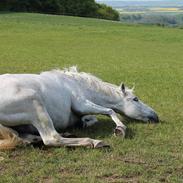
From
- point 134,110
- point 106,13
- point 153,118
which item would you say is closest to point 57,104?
point 134,110

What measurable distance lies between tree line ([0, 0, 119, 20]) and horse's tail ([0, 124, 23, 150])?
6570 centimetres

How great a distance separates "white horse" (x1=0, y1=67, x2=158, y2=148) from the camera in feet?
19.9

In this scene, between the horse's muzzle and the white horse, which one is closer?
the white horse

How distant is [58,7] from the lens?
79.2 metres

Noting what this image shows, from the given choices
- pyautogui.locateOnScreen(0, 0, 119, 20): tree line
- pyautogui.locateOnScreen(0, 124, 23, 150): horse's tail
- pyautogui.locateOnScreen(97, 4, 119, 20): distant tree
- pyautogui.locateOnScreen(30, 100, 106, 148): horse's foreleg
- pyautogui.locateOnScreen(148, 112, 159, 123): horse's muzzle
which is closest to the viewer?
pyautogui.locateOnScreen(0, 124, 23, 150): horse's tail

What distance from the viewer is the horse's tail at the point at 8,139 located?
233 inches

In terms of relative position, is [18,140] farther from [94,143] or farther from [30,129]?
[94,143]

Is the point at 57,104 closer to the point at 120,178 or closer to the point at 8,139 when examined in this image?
the point at 8,139

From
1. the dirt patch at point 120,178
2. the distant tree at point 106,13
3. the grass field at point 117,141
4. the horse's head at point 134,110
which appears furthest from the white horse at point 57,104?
the distant tree at point 106,13

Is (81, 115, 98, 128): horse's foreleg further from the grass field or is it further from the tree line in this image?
the tree line

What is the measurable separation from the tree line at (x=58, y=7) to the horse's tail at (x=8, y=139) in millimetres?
65704

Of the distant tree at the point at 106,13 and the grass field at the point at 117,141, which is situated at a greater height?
the grass field at the point at 117,141

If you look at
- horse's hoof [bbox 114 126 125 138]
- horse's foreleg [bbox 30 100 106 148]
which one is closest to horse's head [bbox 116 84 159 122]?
horse's hoof [bbox 114 126 125 138]

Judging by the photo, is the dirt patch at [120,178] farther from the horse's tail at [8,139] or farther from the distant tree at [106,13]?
the distant tree at [106,13]
